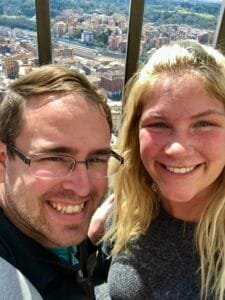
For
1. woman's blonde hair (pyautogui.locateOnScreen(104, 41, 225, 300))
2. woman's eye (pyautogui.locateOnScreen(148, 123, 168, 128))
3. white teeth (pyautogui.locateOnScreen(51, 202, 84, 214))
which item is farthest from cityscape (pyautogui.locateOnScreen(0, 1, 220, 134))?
white teeth (pyautogui.locateOnScreen(51, 202, 84, 214))

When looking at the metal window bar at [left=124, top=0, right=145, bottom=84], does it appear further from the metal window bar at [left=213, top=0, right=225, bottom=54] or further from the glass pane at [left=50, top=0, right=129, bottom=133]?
the metal window bar at [left=213, top=0, right=225, bottom=54]

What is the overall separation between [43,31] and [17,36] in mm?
142

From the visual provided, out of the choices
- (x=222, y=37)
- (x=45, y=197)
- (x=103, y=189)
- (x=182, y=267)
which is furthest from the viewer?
(x=222, y=37)

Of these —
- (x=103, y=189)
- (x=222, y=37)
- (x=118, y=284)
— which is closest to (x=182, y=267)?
(x=118, y=284)

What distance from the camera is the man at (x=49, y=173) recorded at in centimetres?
104

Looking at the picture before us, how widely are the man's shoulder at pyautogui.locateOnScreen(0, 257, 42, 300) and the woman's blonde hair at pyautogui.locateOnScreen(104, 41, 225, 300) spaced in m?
0.63

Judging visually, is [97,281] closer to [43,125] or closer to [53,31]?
[43,125]

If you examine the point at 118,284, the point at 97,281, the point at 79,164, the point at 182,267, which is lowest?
the point at 97,281

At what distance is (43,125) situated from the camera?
3.51 ft

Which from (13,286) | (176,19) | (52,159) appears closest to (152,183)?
(52,159)

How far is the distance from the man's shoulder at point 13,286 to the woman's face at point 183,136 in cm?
59

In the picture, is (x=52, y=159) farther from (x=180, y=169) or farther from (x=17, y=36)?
(x=17, y=36)

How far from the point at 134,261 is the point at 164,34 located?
1.10 metres

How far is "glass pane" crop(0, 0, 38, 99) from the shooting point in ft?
5.48
